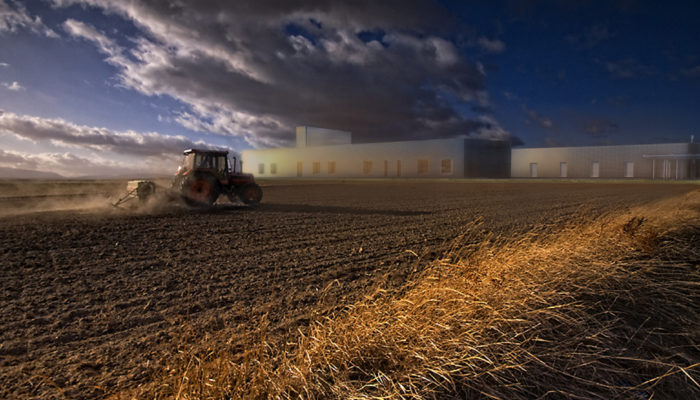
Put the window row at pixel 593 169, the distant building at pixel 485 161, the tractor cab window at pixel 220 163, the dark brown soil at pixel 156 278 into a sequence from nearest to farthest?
the dark brown soil at pixel 156 278
the tractor cab window at pixel 220 163
the distant building at pixel 485 161
the window row at pixel 593 169

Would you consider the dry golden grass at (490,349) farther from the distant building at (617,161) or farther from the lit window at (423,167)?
the distant building at (617,161)

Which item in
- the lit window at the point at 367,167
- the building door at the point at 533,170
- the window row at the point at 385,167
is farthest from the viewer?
the building door at the point at 533,170

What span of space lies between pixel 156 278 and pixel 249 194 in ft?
28.8

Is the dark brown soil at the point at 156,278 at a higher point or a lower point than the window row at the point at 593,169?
lower

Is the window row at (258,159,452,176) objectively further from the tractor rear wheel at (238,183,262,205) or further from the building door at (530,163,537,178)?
the tractor rear wheel at (238,183,262,205)

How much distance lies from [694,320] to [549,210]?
982 cm

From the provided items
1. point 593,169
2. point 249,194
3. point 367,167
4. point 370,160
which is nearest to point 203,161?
point 249,194

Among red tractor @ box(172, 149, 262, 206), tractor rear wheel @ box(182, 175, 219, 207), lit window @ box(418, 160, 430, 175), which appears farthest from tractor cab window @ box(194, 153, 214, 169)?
lit window @ box(418, 160, 430, 175)

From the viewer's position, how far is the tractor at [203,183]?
1221 centimetres

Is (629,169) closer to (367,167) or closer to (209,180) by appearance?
(367,167)

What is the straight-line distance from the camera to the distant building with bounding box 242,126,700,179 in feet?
145

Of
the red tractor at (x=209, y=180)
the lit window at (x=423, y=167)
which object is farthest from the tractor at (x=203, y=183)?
the lit window at (x=423, y=167)

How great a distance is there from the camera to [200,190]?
12289 millimetres

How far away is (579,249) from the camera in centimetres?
482
